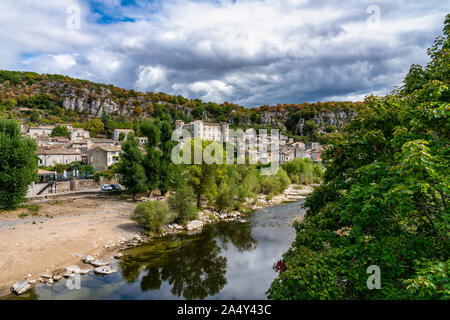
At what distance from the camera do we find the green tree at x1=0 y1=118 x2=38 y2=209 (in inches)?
828

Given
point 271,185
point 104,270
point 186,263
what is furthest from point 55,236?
point 271,185

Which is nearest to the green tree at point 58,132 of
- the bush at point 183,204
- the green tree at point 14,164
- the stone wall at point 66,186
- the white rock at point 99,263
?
the stone wall at point 66,186

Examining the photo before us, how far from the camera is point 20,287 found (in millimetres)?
11172

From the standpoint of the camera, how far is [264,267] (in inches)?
588

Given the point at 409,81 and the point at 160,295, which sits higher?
the point at 409,81

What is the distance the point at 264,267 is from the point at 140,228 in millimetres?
11329

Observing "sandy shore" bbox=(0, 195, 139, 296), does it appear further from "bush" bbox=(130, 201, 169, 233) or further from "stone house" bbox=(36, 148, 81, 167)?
"stone house" bbox=(36, 148, 81, 167)

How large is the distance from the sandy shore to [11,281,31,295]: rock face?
0.27m

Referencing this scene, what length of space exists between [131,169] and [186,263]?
17156 mm

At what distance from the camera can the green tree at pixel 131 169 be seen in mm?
29438

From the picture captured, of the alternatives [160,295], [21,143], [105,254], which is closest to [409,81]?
[160,295]

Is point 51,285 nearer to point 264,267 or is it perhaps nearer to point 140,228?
point 140,228

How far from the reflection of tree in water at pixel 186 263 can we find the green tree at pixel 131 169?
1185cm

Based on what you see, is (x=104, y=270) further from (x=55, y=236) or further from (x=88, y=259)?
(x=55, y=236)
